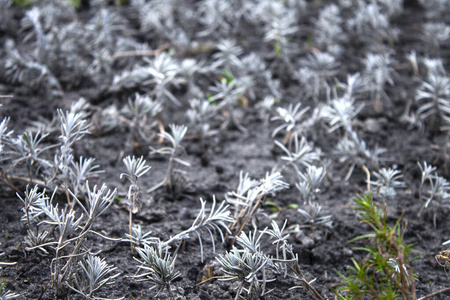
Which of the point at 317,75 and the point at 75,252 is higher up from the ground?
the point at 75,252

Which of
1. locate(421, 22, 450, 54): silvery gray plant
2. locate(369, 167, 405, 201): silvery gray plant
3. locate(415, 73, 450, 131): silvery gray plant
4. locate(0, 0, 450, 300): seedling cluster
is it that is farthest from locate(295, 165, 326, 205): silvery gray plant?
locate(421, 22, 450, 54): silvery gray plant

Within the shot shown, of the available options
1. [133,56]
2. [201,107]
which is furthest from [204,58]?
[201,107]

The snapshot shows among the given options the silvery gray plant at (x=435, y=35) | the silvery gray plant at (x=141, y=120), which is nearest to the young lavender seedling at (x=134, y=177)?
the silvery gray plant at (x=141, y=120)

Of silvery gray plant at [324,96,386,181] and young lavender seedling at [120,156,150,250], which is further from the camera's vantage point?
silvery gray plant at [324,96,386,181]

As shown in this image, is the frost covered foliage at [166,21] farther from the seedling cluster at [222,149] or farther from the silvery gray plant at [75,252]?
the silvery gray plant at [75,252]

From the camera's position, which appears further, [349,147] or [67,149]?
[349,147]

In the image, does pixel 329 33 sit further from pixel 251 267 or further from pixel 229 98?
pixel 251 267

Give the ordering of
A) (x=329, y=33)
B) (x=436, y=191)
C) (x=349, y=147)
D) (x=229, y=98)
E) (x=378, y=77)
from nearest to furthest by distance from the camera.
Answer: (x=436, y=191)
(x=349, y=147)
(x=229, y=98)
(x=378, y=77)
(x=329, y=33)

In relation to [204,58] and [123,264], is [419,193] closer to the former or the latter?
[123,264]

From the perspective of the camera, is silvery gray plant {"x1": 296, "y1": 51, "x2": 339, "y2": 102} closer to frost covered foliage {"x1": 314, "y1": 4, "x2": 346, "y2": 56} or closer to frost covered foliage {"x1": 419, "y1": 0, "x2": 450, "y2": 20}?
frost covered foliage {"x1": 314, "y1": 4, "x2": 346, "y2": 56}

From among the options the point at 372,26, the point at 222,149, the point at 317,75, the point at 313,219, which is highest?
the point at 372,26

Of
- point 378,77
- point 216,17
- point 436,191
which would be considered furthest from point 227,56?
point 436,191

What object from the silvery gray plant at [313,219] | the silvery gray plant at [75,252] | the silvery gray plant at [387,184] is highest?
the silvery gray plant at [75,252]
